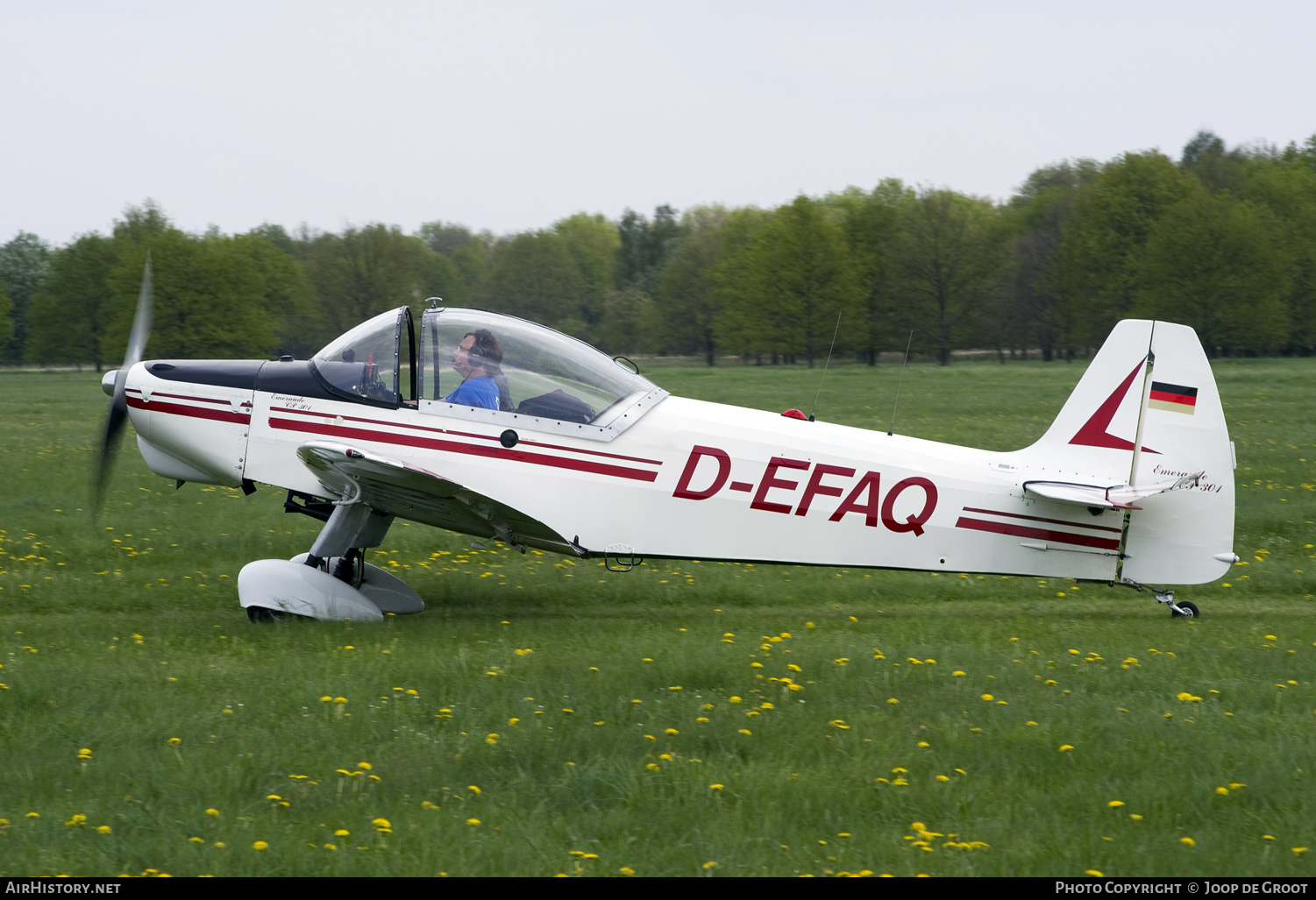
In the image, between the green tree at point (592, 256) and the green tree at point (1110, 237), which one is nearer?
the green tree at point (1110, 237)

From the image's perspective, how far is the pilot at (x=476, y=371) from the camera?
25.5 feet

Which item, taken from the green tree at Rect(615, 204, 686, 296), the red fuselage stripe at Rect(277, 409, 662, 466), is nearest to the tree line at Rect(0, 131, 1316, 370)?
the green tree at Rect(615, 204, 686, 296)

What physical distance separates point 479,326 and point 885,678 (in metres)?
3.74

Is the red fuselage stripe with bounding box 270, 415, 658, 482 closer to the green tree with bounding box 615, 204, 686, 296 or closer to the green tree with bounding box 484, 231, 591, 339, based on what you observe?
the green tree with bounding box 484, 231, 591, 339

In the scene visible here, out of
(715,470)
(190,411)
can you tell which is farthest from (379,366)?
(715,470)

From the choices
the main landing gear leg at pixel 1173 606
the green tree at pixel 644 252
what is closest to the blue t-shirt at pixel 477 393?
the main landing gear leg at pixel 1173 606

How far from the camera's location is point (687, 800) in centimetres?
459

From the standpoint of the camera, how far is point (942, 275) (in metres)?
55.2

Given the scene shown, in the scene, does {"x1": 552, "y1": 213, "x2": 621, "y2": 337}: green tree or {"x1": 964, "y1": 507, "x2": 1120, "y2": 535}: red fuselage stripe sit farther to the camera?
{"x1": 552, "y1": 213, "x2": 621, "y2": 337}: green tree

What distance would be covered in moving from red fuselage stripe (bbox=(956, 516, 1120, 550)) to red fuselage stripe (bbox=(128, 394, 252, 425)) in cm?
527

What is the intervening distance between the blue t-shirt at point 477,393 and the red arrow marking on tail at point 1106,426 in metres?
4.27

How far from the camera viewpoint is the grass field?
4.15 meters

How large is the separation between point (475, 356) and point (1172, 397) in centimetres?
501

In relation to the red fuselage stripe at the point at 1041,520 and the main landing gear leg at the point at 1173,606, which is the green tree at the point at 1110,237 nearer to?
the main landing gear leg at the point at 1173,606
